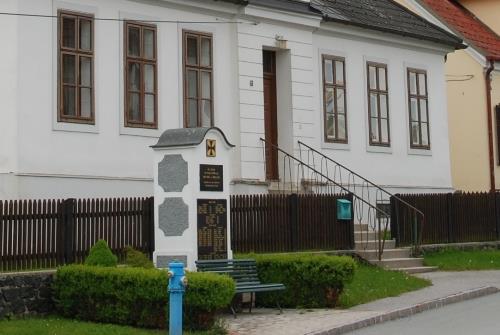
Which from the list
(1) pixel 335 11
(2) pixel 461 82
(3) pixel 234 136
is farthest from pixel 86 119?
(2) pixel 461 82

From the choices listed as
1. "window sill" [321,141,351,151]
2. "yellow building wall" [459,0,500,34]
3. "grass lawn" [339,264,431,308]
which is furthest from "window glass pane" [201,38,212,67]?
"yellow building wall" [459,0,500,34]

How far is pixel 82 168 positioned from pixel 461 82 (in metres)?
18.0

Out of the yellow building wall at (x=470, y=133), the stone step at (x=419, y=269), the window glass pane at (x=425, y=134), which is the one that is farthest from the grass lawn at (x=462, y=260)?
the yellow building wall at (x=470, y=133)

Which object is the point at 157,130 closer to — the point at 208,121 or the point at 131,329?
the point at 208,121

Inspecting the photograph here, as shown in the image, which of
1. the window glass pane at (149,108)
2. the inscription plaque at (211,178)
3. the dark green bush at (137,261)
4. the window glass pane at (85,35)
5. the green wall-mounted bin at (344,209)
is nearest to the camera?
the dark green bush at (137,261)

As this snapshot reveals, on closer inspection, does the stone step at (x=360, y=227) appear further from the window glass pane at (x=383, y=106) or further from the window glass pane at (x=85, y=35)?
the window glass pane at (x=85, y=35)

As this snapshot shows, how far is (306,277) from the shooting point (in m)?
16.3

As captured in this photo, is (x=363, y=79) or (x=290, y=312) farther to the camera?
(x=363, y=79)

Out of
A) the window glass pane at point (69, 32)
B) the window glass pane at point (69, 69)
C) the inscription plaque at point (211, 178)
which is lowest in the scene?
the inscription plaque at point (211, 178)

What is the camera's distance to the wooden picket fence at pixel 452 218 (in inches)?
930

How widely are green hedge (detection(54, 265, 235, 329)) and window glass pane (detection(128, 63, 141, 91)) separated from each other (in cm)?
656

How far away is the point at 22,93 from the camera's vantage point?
1880 centimetres

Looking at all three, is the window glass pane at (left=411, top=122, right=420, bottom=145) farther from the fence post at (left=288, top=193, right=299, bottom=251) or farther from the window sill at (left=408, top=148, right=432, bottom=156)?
the fence post at (left=288, top=193, right=299, bottom=251)

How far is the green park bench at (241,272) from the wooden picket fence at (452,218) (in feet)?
26.0
